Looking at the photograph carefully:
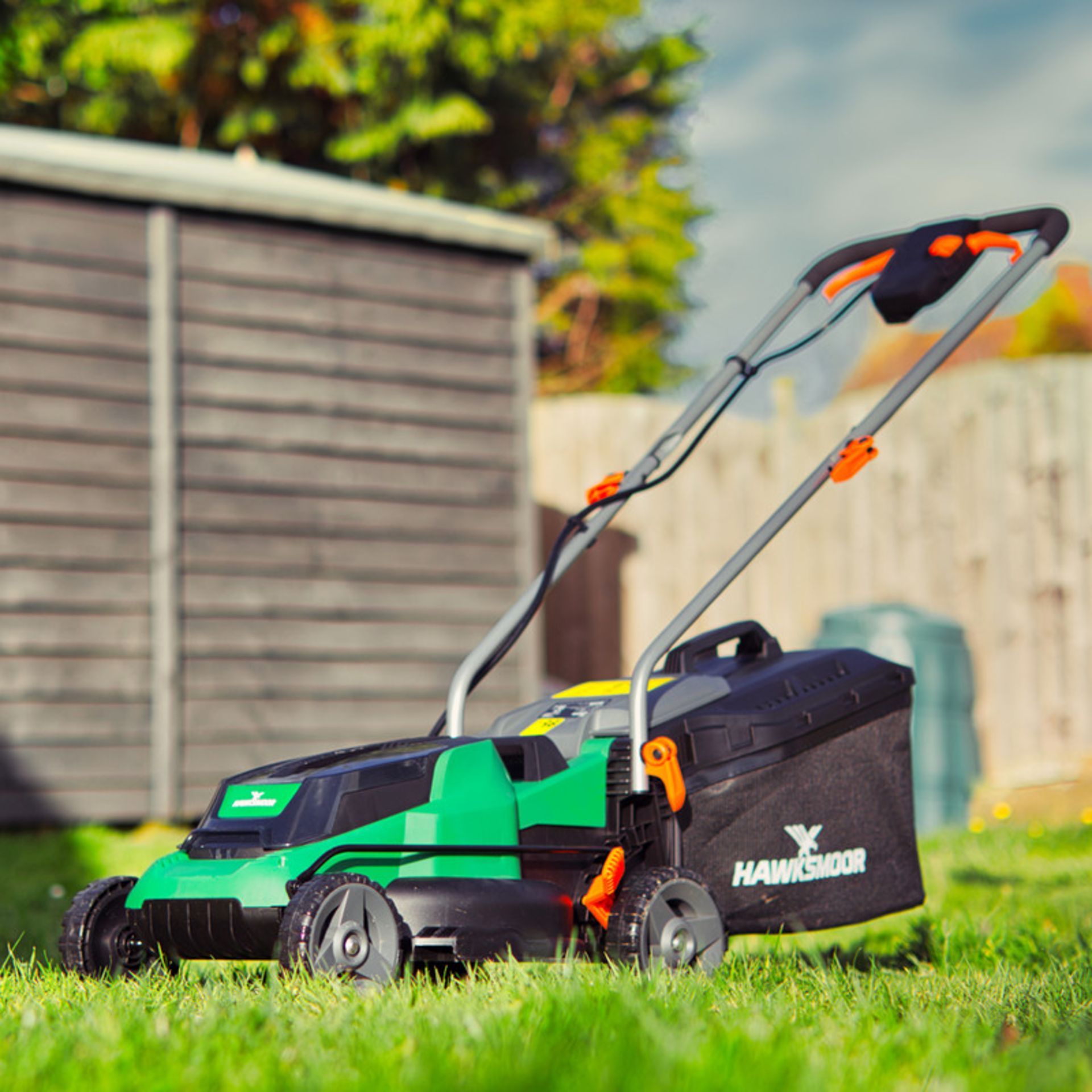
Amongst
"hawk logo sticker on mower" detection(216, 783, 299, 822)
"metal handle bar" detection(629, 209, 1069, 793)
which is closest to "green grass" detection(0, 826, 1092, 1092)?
"hawk logo sticker on mower" detection(216, 783, 299, 822)

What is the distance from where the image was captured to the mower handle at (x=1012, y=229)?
3.70 meters

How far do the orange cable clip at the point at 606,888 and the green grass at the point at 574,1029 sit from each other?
250mm

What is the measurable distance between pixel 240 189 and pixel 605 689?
15.9ft

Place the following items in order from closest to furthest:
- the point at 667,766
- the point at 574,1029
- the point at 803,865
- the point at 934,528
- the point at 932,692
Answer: the point at 574,1029, the point at 667,766, the point at 803,865, the point at 932,692, the point at 934,528

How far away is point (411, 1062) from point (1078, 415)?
7381mm

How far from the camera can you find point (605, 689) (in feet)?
11.8

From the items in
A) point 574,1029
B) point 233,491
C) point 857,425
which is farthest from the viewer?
point 233,491

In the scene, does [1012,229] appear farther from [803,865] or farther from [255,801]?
[255,801]

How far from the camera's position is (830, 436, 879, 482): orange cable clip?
3.37 meters

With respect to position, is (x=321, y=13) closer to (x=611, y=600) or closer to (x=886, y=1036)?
(x=611, y=600)

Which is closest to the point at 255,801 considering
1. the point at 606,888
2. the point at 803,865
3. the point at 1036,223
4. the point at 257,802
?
the point at 257,802

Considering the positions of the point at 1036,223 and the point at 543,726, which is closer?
the point at 543,726

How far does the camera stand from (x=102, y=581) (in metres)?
7.27

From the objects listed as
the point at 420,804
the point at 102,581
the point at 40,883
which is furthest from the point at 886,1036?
the point at 102,581
